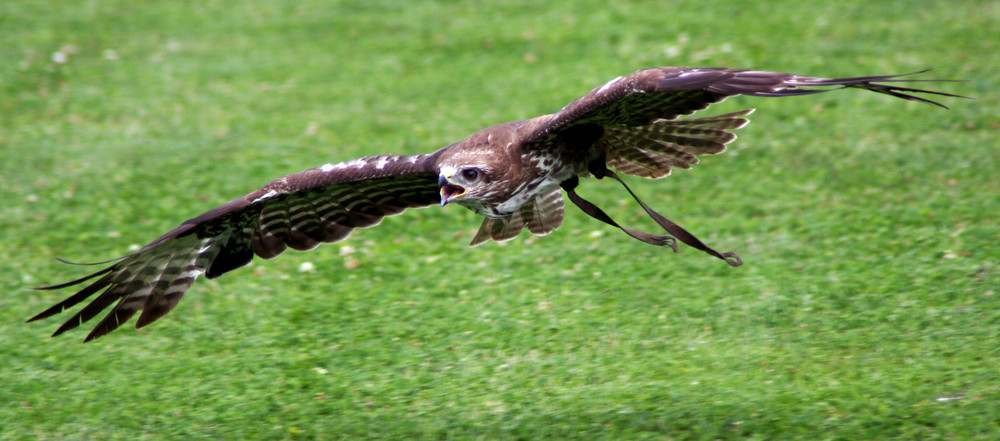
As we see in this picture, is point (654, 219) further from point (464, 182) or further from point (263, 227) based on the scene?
point (263, 227)

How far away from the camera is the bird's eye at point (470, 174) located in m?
6.11

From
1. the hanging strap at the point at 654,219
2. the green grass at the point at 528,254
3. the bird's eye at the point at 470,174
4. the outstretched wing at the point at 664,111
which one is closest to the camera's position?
the outstretched wing at the point at 664,111

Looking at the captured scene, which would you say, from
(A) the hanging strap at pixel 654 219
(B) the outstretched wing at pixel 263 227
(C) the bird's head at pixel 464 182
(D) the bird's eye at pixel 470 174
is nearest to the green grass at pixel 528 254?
(B) the outstretched wing at pixel 263 227

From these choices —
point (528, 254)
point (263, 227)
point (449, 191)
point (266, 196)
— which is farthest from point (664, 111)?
point (528, 254)

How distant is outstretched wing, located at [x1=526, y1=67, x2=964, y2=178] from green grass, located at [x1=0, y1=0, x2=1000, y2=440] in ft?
5.16

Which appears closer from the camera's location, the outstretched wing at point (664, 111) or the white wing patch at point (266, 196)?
the outstretched wing at point (664, 111)

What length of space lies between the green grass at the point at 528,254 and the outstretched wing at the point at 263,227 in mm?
974

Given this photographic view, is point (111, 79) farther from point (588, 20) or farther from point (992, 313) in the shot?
point (992, 313)

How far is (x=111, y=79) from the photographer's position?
46.0ft

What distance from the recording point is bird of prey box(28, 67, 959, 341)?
6.00 m

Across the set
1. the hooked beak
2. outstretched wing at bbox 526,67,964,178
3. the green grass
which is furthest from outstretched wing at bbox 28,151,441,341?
outstretched wing at bbox 526,67,964,178

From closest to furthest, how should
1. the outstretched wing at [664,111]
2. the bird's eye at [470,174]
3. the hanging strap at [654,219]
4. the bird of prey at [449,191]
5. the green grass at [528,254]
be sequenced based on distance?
1. the outstretched wing at [664,111]
2. the hanging strap at [654,219]
3. the bird of prey at [449,191]
4. the bird's eye at [470,174]
5. the green grass at [528,254]

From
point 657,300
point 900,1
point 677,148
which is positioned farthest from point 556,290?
point 900,1

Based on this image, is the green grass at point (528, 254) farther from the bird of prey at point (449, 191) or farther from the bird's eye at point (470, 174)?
the bird's eye at point (470, 174)
